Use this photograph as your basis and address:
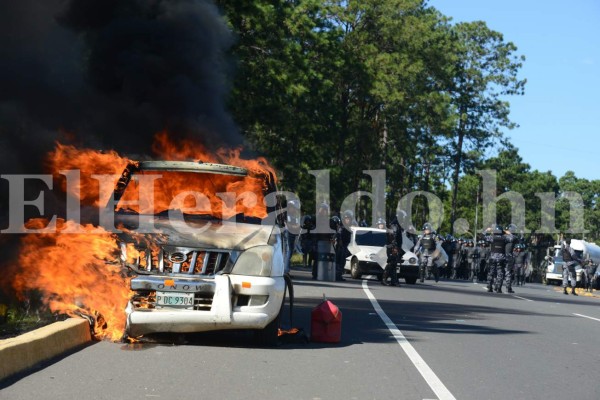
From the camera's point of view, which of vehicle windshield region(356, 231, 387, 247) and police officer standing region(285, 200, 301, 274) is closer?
police officer standing region(285, 200, 301, 274)

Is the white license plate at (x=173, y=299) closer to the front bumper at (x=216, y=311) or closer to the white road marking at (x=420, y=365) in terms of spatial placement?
the front bumper at (x=216, y=311)

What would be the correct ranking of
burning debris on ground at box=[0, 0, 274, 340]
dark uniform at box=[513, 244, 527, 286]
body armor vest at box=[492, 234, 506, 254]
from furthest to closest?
dark uniform at box=[513, 244, 527, 286] < body armor vest at box=[492, 234, 506, 254] < burning debris on ground at box=[0, 0, 274, 340]

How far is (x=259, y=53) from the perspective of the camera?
3372cm

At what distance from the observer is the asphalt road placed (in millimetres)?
8320

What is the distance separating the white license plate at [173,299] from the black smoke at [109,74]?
597 centimetres

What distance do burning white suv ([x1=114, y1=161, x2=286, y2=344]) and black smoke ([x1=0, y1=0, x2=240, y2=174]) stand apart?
4392 mm

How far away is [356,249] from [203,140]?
1891cm

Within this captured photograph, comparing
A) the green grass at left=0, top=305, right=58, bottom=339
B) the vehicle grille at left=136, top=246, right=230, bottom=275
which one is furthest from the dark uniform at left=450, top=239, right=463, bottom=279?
the vehicle grille at left=136, top=246, right=230, bottom=275

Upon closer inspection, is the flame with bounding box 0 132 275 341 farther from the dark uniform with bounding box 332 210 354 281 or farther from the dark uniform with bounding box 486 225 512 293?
the dark uniform with bounding box 332 210 354 281

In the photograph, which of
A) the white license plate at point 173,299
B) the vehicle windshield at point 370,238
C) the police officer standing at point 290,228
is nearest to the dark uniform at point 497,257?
the police officer standing at point 290,228

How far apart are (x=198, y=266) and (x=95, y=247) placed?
3.42 ft

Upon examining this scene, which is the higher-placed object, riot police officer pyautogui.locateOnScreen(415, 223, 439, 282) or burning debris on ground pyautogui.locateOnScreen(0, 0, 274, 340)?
burning debris on ground pyautogui.locateOnScreen(0, 0, 274, 340)

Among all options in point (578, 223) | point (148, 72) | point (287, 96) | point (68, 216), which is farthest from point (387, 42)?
point (578, 223)

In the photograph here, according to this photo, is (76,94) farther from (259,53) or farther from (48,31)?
(259,53)
